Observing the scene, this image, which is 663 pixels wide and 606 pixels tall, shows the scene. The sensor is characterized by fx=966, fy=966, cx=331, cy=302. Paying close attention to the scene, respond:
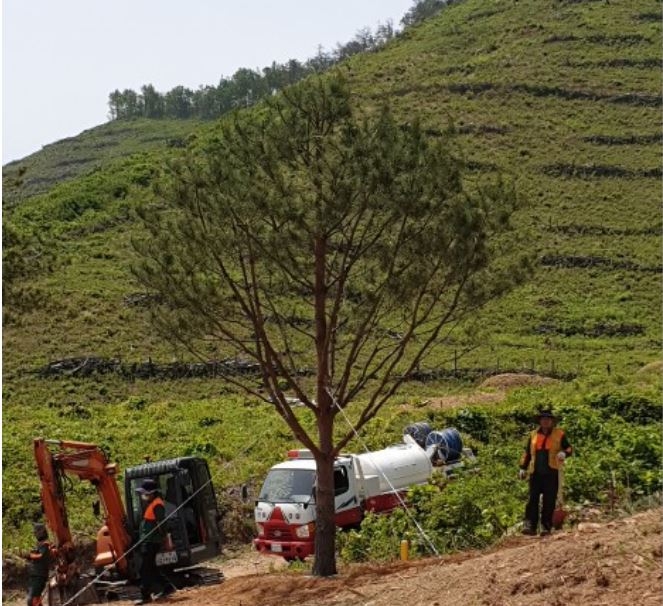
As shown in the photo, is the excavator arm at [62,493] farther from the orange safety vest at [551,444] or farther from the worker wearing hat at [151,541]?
the orange safety vest at [551,444]

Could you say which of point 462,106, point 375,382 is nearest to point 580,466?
point 375,382

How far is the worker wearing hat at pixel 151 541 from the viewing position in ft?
42.3

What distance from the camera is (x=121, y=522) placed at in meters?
14.5

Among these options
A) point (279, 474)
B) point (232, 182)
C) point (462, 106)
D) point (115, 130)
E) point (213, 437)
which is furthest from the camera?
point (115, 130)

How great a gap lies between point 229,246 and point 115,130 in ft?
471

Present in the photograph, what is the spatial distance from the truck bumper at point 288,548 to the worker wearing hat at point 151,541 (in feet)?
13.7

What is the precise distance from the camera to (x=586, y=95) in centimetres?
7869

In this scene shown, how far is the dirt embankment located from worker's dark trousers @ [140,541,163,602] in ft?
4.82

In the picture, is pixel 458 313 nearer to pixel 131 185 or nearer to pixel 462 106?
pixel 131 185

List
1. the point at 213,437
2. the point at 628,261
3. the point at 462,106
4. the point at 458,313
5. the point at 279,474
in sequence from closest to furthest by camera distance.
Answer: the point at 458,313 < the point at 279,474 < the point at 213,437 < the point at 628,261 < the point at 462,106

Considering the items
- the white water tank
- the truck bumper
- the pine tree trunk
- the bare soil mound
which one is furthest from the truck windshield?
the bare soil mound

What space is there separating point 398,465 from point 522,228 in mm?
39380

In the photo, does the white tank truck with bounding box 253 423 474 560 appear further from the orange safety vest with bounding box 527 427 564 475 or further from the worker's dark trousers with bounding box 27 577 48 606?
the worker's dark trousers with bounding box 27 577 48 606

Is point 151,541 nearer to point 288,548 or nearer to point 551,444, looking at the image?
point 288,548
